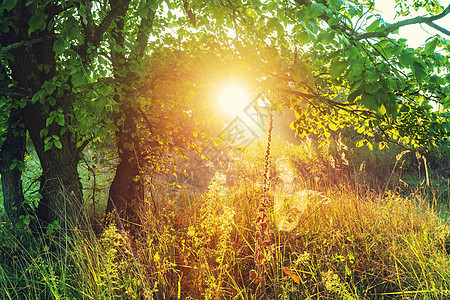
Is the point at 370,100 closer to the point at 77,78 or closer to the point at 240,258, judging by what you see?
the point at 240,258

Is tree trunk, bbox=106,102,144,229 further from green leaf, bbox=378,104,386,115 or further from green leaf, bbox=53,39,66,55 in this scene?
green leaf, bbox=378,104,386,115

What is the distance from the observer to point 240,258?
238 cm

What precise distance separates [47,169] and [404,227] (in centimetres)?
404

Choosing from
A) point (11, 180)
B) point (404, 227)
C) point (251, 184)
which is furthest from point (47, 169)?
point (404, 227)

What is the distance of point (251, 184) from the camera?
4.61m

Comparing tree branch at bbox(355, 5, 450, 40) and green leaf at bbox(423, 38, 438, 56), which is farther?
tree branch at bbox(355, 5, 450, 40)

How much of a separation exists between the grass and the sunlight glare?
0.87 meters

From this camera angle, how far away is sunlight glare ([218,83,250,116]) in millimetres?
2791

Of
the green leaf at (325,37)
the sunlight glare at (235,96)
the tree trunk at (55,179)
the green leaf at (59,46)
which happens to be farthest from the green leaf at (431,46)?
the tree trunk at (55,179)

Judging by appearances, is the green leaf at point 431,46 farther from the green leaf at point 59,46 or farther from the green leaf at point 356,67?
the green leaf at point 59,46

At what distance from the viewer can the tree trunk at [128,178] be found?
3.62 m

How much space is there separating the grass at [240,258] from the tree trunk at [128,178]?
68 centimetres

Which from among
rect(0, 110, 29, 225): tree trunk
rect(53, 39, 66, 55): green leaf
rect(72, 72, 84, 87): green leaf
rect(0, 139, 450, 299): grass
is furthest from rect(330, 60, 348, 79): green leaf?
rect(0, 110, 29, 225): tree trunk

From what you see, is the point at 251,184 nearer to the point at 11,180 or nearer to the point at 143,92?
the point at 143,92
